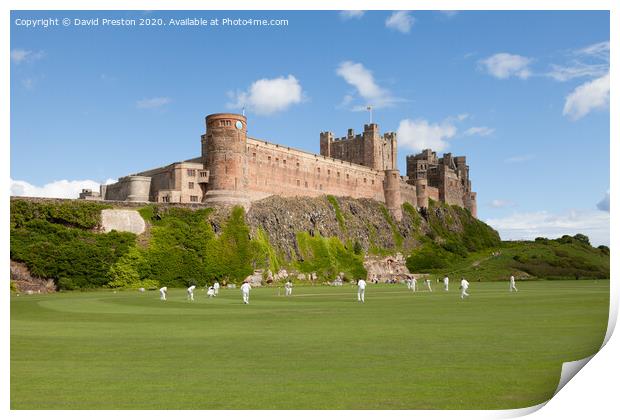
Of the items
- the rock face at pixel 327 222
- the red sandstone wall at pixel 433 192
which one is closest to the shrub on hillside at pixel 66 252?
the rock face at pixel 327 222

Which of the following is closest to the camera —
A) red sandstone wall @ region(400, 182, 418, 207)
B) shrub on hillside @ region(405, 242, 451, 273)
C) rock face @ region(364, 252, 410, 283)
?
rock face @ region(364, 252, 410, 283)

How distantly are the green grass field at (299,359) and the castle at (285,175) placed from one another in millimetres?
50625

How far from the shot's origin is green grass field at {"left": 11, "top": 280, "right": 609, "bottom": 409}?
1288 cm

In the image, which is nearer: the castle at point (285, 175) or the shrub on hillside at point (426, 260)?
the castle at point (285, 175)

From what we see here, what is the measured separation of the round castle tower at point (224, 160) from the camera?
76375 mm

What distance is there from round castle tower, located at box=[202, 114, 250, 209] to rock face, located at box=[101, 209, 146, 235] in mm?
11327

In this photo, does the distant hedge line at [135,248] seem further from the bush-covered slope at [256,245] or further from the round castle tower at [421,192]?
the round castle tower at [421,192]

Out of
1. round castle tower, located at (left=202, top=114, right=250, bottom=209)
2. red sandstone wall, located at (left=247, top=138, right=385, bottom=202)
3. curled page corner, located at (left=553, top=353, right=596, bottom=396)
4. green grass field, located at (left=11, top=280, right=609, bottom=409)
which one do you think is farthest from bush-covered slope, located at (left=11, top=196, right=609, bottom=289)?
curled page corner, located at (left=553, top=353, right=596, bottom=396)

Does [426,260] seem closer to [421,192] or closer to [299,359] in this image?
[421,192]

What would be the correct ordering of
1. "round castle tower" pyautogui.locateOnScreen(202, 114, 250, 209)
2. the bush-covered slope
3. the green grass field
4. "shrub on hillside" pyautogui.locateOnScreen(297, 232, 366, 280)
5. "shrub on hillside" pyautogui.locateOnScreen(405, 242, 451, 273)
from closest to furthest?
the green grass field, the bush-covered slope, "round castle tower" pyautogui.locateOnScreen(202, 114, 250, 209), "shrub on hillside" pyautogui.locateOnScreen(297, 232, 366, 280), "shrub on hillside" pyautogui.locateOnScreen(405, 242, 451, 273)

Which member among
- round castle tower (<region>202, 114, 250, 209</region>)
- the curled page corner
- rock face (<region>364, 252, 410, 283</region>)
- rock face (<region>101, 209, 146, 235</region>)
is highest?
round castle tower (<region>202, 114, 250, 209</region>)

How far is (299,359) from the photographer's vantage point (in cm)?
1623

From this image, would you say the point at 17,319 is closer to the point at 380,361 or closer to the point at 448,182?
the point at 380,361

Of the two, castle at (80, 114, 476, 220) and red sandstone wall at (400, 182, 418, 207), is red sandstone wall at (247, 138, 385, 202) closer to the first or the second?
castle at (80, 114, 476, 220)
